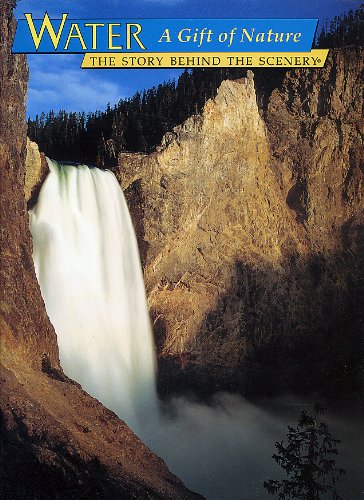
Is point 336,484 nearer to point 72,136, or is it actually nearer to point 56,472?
point 56,472

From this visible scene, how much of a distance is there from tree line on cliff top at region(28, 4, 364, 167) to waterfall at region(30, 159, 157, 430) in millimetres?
857

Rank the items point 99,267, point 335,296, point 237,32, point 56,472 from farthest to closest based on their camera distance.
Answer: point 335,296 < point 99,267 < point 237,32 < point 56,472

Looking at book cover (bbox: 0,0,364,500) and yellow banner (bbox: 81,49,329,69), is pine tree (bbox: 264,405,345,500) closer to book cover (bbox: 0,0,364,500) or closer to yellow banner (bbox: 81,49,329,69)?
book cover (bbox: 0,0,364,500)

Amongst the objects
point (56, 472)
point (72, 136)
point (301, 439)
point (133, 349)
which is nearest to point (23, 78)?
point (72, 136)

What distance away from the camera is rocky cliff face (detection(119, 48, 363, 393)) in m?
19.0

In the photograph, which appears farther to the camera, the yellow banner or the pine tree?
the pine tree

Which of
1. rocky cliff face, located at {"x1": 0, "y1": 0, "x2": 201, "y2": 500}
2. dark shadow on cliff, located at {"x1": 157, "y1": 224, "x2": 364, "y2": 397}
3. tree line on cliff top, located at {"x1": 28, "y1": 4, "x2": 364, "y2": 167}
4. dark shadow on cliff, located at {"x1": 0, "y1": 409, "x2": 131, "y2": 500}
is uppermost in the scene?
tree line on cliff top, located at {"x1": 28, "y1": 4, "x2": 364, "y2": 167}

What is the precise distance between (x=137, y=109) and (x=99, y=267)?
13.5 ft

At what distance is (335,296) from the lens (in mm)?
→ 20688

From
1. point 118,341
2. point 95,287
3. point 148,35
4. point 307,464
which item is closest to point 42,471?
point 307,464

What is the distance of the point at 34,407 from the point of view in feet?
40.7

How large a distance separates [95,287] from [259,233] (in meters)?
5.31

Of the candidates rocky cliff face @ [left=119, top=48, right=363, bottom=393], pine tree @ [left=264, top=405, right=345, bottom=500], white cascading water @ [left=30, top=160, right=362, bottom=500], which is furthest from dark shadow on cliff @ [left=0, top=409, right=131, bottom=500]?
rocky cliff face @ [left=119, top=48, right=363, bottom=393]

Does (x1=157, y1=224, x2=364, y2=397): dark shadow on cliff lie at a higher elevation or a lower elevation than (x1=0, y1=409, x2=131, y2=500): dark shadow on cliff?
higher
